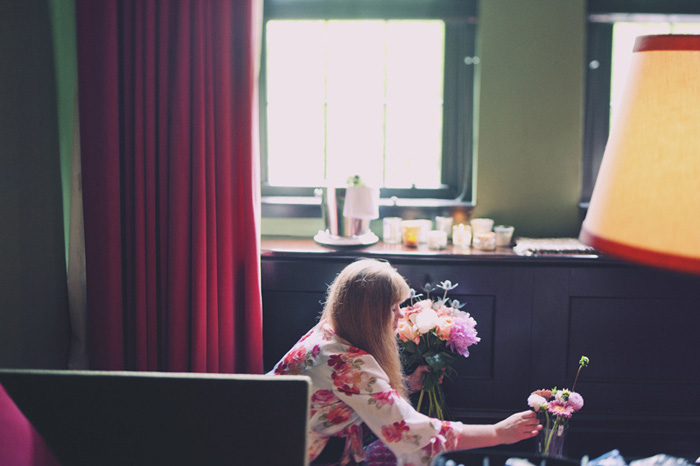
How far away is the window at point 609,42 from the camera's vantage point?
8.02 ft

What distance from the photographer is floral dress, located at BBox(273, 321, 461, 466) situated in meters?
1.53

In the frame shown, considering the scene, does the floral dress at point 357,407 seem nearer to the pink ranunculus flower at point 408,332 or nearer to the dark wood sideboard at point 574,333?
→ the pink ranunculus flower at point 408,332

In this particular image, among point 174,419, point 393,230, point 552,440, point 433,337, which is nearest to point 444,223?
point 393,230

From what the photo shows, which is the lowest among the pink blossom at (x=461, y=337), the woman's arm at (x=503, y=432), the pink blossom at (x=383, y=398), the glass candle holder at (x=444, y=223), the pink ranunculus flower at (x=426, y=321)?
the woman's arm at (x=503, y=432)

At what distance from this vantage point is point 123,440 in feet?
4.43

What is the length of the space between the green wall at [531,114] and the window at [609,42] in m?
0.10

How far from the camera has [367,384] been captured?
60.6 inches

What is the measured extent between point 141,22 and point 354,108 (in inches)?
35.6

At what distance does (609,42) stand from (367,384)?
5.94ft

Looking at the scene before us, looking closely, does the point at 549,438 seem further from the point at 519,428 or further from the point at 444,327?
the point at 444,327

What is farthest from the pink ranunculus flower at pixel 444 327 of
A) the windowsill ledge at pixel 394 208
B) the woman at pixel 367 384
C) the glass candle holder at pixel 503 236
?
the windowsill ledge at pixel 394 208

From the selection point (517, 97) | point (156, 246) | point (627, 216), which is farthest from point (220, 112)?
point (627, 216)

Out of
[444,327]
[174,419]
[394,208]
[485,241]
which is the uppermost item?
[394,208]

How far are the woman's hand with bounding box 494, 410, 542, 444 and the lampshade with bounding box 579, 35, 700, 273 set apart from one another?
3.16 feet
